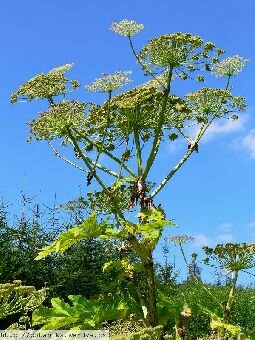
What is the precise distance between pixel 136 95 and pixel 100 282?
884cm

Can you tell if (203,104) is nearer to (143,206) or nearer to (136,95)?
(136,95)

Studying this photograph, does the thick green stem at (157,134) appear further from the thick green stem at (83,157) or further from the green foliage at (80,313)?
the green foliage at (80,313)

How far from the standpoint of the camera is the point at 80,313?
20.6 feet

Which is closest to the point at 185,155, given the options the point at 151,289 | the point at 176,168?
the point at 176,168

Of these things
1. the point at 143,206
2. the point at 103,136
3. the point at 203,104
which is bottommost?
the point at 143,206

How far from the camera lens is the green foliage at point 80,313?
6.20 m

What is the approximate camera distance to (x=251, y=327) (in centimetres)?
1446

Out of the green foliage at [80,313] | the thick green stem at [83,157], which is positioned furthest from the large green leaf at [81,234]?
the green foliage at [80,313]

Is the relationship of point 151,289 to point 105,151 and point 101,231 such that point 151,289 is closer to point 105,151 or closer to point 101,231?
point 101,231

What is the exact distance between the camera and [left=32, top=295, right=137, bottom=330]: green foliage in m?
6.20

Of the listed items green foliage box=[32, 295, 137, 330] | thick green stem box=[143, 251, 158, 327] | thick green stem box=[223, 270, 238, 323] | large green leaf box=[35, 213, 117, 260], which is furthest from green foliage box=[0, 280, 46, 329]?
thick green stem box=[223, 270, 238, 323]

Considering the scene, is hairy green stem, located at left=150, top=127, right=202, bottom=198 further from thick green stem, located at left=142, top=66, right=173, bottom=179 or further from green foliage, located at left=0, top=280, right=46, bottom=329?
green foliage, located at left=0, top=280, right=46, bottom=329

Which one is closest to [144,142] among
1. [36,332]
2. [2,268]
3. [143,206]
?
[143,206]

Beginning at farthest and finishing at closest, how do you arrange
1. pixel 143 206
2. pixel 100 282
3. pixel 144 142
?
pixel 100 282 < pixel 144 142 < pixel 143 206
